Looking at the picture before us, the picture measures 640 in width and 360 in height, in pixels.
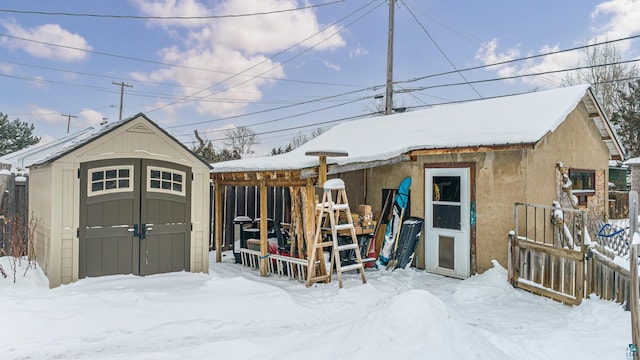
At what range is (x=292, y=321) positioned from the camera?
15.6 feet

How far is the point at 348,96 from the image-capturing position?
65.8 feet

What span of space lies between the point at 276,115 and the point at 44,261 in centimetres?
1966

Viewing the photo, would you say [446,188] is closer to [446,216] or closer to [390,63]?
[446,216]

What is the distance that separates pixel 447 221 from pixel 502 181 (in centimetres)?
128

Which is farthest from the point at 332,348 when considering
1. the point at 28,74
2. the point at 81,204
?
the point at 28,74

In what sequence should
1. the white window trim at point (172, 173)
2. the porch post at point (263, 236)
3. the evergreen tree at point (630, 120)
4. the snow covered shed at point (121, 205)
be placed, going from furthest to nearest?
the evergreen tree at point (630, 120) → the porch post at point (263, 236) → the white window trim at point (172, 173) → the snow covered shed at point (121, 205)

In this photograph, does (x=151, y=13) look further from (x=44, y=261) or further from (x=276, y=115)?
(x=276, y=115)

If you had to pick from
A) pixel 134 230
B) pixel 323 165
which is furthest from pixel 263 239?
pixel 134 230

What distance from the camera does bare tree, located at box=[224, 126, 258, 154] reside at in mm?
35281

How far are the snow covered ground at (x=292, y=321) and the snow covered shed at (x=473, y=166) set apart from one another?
2.96ft

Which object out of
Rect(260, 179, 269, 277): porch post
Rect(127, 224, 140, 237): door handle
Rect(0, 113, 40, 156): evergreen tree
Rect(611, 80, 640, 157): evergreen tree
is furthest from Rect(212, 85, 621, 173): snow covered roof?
Rect(0, 113, 40, 156): evergreen tree

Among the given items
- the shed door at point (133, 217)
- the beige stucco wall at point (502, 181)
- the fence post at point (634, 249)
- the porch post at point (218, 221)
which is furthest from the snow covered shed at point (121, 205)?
the fence post at point (634, 249)

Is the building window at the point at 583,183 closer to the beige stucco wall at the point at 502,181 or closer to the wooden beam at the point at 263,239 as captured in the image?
the beige stucco wall at the point at 502,181

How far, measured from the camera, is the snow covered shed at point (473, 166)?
6656 millimetres
